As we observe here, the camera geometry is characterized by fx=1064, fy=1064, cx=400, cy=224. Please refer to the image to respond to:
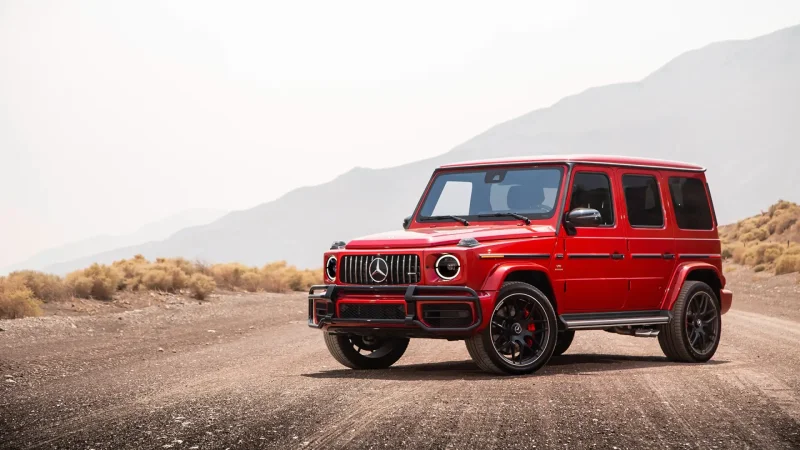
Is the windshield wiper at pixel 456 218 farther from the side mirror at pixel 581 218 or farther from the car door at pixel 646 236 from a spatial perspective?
the car door at pixel 646 236

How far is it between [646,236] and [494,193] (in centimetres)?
191

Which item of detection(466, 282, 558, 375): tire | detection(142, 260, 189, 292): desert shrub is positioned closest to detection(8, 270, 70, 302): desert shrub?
detection(142, 260, 189, 292): desert shrub

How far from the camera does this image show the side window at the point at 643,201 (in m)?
11.9

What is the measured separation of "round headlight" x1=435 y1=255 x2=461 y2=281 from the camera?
32.9 ft

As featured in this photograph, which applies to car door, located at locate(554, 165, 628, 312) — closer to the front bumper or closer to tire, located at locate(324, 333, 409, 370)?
the front bumper

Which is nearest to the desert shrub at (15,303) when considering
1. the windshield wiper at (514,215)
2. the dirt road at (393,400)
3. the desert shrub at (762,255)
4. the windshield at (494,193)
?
the dirt road at (393,400)

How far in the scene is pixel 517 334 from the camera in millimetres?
→ 10281

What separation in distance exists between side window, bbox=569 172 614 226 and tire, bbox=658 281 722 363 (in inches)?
56.2

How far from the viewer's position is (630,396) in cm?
889

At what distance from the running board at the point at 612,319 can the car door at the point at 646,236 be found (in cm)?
9

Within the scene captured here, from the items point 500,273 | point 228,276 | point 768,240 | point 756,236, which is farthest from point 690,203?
point 756,236

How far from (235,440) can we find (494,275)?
374 centimetres

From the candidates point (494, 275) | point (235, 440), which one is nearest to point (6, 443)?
point (235, 440)

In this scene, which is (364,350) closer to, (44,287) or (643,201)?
(643,201)
